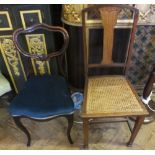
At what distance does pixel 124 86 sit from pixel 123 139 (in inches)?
20.0

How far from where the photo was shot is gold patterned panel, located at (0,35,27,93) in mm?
1500

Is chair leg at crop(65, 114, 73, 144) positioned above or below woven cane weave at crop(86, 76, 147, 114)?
below

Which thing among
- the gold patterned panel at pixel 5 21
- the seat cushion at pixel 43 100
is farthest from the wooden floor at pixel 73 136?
the gold patterned panel at pixel 5 21

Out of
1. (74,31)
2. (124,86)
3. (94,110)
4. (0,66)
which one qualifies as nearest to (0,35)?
(0,66)

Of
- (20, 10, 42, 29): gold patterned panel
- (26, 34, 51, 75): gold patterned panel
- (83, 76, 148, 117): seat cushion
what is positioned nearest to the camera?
(83, 76, 148, 117): seat cushion

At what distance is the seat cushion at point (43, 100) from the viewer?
121 cm

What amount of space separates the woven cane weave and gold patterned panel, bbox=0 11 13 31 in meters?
0.79

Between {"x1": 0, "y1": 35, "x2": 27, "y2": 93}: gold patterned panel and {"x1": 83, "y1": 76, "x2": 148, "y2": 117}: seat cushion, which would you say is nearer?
{"x1": 83, "y1": 76, "x2": 148, "y2": 117}: seat cushion

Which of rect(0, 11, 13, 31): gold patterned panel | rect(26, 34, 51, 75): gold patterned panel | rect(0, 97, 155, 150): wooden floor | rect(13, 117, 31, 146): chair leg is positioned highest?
rect(0, 11, 13, 31): gold patterned panel

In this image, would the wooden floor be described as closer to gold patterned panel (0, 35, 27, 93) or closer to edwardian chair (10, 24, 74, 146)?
edwardian chair (10, 24, 74, 146)

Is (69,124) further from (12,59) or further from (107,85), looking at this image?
(12,59)

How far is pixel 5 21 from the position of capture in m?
1.37

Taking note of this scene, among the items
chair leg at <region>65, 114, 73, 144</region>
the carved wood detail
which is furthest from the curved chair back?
chair leg at <region>65, 114, 73, 144</region>

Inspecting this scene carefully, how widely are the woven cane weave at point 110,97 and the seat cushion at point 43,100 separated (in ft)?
0.57
